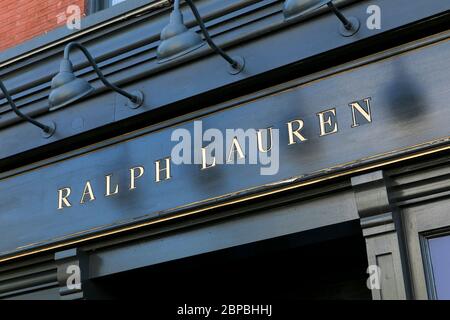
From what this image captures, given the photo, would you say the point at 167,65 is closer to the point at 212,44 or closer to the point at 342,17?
the point at 212,44

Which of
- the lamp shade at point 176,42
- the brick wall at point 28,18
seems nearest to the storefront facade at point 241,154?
the brick wall at point 28,18

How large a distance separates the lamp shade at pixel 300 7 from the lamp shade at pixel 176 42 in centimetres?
77

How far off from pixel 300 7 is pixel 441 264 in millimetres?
1916

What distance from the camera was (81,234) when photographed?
283 inches

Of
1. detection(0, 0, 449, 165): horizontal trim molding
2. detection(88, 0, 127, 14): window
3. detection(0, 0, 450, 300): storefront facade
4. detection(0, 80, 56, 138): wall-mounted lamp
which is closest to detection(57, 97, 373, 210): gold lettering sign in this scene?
detection(0, 0, 450, 300): storefront facade

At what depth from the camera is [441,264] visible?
5.85m

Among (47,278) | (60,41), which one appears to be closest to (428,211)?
(47,278)

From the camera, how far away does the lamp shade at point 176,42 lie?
623 centimetres

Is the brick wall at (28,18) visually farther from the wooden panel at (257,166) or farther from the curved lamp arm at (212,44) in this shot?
the curved lamp arm at (212,44)

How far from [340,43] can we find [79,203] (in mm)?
Answer: 2542

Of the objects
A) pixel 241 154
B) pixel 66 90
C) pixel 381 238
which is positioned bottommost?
pixel 381 238

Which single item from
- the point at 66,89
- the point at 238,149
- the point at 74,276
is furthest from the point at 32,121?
the point at 238,149

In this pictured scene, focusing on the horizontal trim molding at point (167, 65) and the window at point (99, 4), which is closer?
the horizontal trim molding at point (167, 65)
